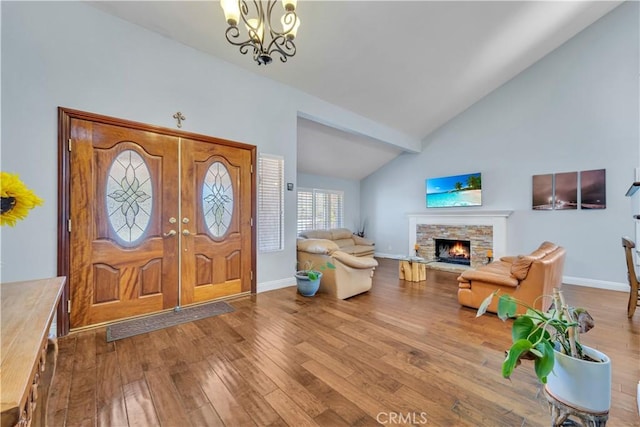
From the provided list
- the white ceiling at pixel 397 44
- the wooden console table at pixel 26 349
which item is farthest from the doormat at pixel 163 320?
the white ceiling at pixel 397 44

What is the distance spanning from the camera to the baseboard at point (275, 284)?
12.7 feet

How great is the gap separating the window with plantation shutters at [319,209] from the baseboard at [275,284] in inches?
113

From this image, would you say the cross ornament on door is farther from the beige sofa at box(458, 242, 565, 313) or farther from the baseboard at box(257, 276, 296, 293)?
the beige sofa at box(458, 242, 565, 313)

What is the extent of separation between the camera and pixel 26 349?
705mm

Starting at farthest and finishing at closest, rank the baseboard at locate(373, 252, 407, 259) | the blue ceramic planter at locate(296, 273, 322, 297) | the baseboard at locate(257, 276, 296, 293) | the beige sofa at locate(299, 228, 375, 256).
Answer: the baseboard at locate(373, 252, 407, 259) < the beige sofa at locate(299, 228, 375, 256) < the baseboard at locate(257, 276, 296, 293) < the blue ceramic planter at locate(296, 273, 322, 297)

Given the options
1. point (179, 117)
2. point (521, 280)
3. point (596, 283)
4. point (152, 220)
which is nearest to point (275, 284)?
point (152, 220)

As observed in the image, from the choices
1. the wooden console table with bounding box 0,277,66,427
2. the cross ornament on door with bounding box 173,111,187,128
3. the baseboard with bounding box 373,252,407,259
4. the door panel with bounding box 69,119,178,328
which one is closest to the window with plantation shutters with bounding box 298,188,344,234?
the baseboard with bounding box 373,252,407,259

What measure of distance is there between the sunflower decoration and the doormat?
208 cm

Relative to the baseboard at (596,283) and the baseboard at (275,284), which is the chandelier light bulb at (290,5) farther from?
the baseboard at (596,283)

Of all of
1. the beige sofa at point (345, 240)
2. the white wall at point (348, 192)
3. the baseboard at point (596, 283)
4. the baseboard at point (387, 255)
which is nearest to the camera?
the baseboard at point (596, 283)

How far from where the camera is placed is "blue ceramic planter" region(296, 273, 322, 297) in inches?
144

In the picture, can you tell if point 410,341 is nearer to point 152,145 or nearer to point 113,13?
point 152,145

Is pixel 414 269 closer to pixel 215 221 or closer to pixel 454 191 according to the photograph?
pixel 454 191

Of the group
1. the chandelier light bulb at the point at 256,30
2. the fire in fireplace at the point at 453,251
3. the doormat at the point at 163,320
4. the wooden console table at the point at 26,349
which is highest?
the chandelier light bulb at the point at 256,30
